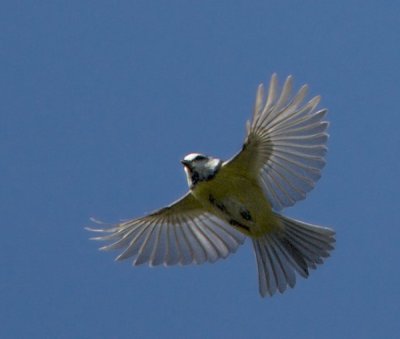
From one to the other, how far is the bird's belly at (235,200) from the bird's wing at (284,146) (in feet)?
0.28

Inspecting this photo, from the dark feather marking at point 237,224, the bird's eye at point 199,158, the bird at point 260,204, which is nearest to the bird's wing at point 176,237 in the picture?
the bird at point 260,204

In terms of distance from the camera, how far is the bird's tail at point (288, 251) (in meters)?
9.86

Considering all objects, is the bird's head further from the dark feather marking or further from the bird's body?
the dark feather marking

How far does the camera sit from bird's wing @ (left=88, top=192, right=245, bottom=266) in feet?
33.8

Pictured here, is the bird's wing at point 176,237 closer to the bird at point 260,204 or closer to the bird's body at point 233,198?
the bird at point 260,204

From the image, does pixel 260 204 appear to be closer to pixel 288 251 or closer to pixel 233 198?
pixel 233 198

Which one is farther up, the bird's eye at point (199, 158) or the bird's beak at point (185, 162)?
the bird's beak at point (185, 162)

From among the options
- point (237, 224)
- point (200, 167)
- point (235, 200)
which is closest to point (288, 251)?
point (237, 224)

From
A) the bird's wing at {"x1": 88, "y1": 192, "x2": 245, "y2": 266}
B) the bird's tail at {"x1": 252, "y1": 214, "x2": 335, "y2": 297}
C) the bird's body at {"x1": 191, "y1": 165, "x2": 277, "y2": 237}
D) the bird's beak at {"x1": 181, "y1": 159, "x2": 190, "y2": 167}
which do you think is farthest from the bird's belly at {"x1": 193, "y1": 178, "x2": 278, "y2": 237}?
the bird's wing at {"x1": 88, "y1": 192, "x2": 245, "y2": 266}

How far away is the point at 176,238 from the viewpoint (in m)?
10.5

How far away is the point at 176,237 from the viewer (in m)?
10.5

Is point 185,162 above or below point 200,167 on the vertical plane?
above

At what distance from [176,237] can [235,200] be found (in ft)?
3.85

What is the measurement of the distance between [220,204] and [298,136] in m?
0.74
